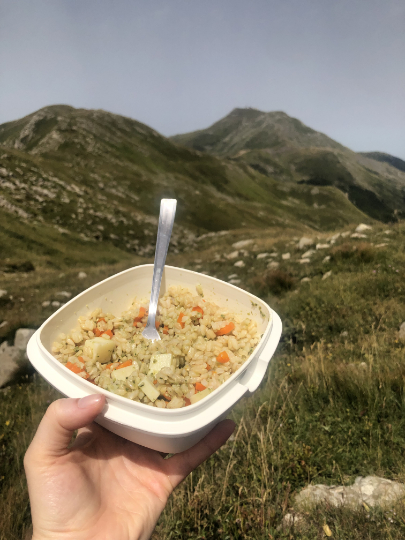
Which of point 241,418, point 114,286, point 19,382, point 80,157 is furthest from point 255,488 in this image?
point 80,157

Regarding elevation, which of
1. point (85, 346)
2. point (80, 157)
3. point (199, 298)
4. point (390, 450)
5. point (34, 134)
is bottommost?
point (390, 450)

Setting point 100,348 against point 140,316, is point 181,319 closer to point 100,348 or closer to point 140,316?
point 140,316

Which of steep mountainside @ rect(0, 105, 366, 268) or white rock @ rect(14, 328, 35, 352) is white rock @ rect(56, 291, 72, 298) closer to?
white rock @ rect(14, 328, 35, 352)

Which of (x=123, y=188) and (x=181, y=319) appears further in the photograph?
(x=123, y=188)

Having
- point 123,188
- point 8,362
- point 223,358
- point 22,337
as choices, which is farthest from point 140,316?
point 123,188

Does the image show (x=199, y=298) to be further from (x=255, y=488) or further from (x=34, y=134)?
(x=34, y=134)

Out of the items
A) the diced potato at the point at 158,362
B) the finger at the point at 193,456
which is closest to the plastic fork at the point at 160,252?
the diced potato at the point at 158,362
